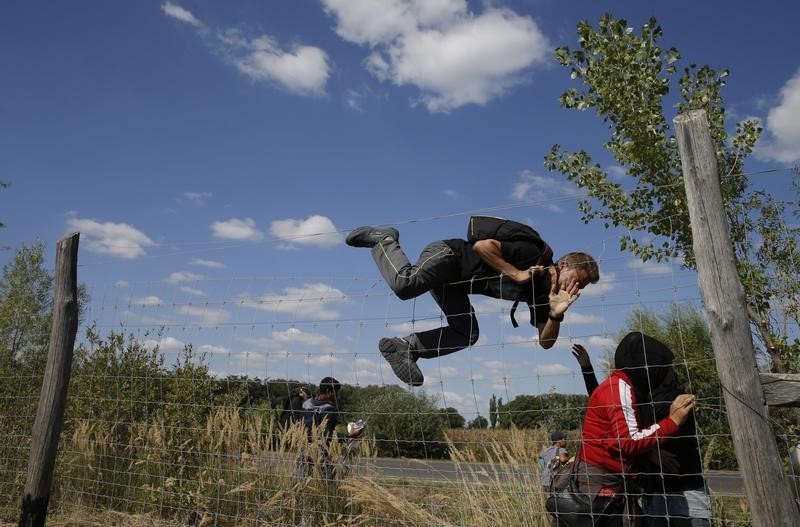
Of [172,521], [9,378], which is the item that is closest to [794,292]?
[172,521]

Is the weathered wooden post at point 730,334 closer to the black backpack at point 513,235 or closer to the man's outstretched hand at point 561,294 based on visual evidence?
the man's outstretched hand at point 561,294

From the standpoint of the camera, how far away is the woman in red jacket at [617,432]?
315 centimetres

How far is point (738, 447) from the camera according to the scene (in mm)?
2727

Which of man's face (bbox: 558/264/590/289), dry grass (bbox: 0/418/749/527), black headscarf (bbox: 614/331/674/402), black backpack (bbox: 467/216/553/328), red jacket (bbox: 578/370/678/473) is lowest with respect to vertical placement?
dry grass (bbox: 0/418/749/527)

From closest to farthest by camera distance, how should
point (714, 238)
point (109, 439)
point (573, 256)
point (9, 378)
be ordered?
point (714, 238) → point (573, 256) → point (109, 439) → point (9, 378)

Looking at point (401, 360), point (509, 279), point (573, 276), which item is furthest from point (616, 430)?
point (401, 360)

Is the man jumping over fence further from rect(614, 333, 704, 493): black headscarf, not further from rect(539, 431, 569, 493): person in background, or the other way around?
rect(539, 431, 569, 493): person in background

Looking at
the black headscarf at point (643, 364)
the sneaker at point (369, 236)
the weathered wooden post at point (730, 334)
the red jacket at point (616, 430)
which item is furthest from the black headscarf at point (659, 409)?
the sneaker at point (369, 236)

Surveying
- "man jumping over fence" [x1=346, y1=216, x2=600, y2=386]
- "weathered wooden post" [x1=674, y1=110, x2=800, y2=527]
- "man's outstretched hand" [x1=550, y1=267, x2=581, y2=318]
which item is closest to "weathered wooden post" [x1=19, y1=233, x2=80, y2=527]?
"man jumping over fence" [x1=346, y1=216, x2=600, y2=386]

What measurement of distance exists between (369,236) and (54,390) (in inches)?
129

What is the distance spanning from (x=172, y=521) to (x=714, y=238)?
4946mm

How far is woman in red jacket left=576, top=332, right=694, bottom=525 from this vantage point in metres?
3.15

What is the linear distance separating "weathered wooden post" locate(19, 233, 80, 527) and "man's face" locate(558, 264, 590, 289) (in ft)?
14.6

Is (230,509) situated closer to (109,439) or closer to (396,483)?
(396,483)
